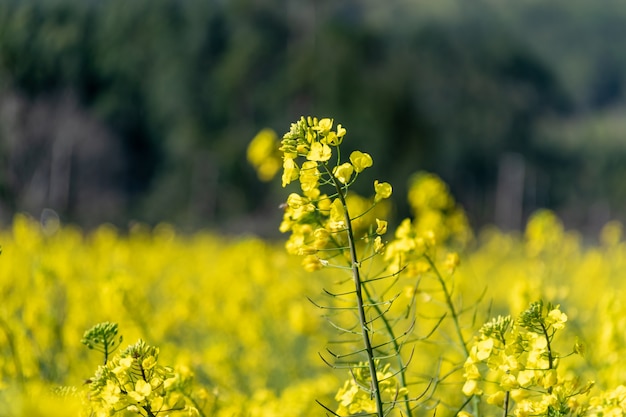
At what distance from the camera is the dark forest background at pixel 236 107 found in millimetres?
8719

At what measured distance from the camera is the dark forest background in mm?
8719

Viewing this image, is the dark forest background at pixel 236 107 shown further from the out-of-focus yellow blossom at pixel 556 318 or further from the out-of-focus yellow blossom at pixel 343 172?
the out-of-focus yellow blossom at pixel 556 318

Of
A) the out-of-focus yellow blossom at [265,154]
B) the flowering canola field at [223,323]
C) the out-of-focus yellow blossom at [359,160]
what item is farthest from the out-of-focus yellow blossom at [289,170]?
the out-of-focus yellow blossom at [265,154]

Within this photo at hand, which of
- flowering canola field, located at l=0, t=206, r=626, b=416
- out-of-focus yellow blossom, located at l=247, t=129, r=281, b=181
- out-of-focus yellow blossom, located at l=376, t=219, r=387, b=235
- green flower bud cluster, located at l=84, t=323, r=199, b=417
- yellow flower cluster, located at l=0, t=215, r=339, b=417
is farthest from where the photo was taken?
out-of-focus yellow blossom, located at l=247, t=129, r=281, b=181

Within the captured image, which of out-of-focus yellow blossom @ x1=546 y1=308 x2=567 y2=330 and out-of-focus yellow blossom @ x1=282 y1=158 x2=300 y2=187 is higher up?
out-of-focus yellow blossom @ x1=282 y1=158 x2=300 y2=187

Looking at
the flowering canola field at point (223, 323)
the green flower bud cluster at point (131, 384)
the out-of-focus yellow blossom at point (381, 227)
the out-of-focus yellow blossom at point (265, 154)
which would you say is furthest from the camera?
the out-of-focus yellow blossom at point (265, 154)

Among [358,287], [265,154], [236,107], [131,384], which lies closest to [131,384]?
[131,384]

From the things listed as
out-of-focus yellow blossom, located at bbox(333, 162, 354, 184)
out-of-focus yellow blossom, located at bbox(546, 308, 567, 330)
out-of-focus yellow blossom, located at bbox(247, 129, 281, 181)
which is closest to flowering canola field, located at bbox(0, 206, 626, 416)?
out-of-focus yellow blossom, located at bbox(546, 308, 567, 330)

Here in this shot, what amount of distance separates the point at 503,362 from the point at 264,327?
2.59 metres

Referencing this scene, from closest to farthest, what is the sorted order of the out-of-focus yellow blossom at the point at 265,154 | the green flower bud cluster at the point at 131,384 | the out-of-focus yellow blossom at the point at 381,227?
the green flower bud cluster at the point at 131,384, the out-of-focus yellow blossom at the point at 381,227, the out-of-focus yellow blossom at the point at 265,154

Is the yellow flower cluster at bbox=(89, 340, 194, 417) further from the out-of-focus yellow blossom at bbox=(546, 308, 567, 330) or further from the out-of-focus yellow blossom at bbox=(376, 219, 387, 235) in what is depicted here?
the out-of-focus yellow blossom at bbox=(546, 308, 567, 330)

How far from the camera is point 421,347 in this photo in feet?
11.4

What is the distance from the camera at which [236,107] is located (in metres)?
20.5

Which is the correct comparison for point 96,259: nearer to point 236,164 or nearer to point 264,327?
point 264,327
